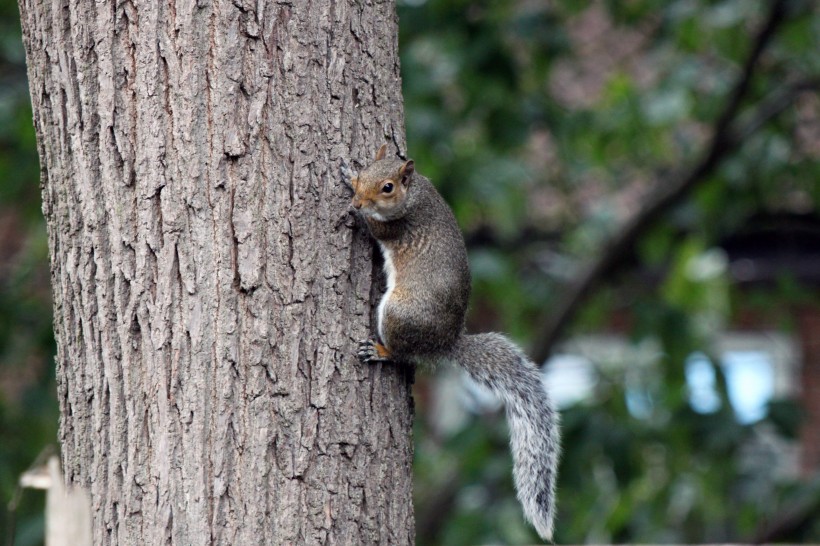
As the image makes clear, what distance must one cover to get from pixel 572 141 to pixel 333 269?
2324 millimetres

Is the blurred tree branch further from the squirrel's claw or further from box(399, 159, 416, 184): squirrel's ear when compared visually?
the squirrel's claw

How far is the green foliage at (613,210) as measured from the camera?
324 centimetres

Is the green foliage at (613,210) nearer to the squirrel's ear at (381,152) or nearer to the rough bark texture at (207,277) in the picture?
the squirrel's ear at (381,152)

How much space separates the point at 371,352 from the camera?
60.2 inches

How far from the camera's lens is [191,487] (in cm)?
139

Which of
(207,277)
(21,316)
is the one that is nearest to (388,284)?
(207,277)

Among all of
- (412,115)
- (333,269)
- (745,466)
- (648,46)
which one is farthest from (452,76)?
(333,269)

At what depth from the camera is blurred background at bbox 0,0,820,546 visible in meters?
3.24

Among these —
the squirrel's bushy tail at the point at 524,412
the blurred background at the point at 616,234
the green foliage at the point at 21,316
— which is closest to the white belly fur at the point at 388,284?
the squirrel's bushy tail at the point at 524,412

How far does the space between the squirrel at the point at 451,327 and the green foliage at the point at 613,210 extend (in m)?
1.17

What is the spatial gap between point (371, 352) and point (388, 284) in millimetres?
185

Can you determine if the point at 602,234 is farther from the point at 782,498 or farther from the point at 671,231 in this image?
the point at 782,498

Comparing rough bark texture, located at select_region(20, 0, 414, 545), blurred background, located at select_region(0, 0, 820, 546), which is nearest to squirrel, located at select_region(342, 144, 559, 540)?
rough bark texture, located at select_region(20, 0, 414, 545)

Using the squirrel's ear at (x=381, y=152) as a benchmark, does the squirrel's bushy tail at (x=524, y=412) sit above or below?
below
